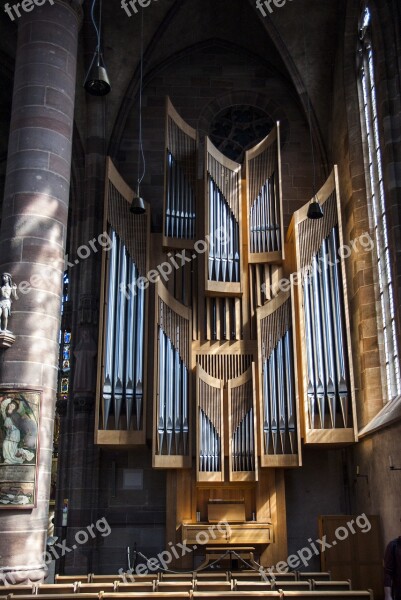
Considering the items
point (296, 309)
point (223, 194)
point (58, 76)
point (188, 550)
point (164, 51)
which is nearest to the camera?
point (58, 76)

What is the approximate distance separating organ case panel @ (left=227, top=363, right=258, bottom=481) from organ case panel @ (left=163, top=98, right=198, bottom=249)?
3.62 meters

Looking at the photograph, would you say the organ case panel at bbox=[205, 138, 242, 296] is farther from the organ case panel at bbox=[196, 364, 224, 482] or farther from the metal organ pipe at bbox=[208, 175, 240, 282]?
the organ case panel at bbox=[196, 364, 224, 482]

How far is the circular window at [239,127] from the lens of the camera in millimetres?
19469

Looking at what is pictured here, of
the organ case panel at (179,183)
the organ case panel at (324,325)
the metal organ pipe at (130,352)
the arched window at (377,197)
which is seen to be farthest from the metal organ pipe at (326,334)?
the metal organ pipe at (130,352)

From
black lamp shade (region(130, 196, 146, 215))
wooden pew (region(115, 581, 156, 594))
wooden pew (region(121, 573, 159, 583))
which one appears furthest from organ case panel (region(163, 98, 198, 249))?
wooden pew (region(115, 581, 156, 594))

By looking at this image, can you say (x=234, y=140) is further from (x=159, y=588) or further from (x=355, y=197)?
(x=159, y=588)

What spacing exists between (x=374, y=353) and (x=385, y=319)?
77 cm

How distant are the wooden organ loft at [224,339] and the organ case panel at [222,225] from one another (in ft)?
0.11

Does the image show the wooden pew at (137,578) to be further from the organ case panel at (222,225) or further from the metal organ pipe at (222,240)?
the metal organ pipe at (222,240)

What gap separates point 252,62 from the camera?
19.8m

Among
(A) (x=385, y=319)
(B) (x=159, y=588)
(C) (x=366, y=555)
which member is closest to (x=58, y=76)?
(A) (x=385, y=319)

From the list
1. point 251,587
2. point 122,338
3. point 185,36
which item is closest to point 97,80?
point 122,338

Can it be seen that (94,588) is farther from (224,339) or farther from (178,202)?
(178,202)

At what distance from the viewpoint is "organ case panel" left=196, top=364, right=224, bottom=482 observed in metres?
14.3
